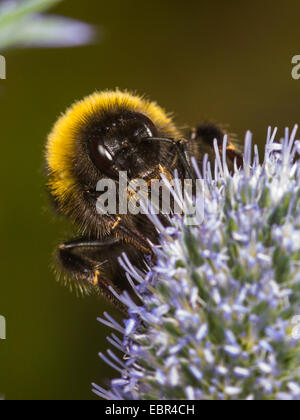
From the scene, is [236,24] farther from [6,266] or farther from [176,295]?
[176,295]

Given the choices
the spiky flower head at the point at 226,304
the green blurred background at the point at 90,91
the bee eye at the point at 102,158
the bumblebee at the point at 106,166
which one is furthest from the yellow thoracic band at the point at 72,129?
the green blurred background at the point at 90,91

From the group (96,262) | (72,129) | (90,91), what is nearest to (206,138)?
(72,129)

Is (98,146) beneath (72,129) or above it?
beneath

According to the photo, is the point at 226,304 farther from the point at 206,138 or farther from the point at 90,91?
the point at 90,91

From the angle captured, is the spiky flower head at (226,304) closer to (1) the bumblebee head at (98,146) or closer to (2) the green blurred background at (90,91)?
(1) the bumblebee head at (98,146)

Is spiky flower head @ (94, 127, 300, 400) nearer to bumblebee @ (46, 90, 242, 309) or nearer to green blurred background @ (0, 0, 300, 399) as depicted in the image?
bumblebee @ (46, 90, 242, 309)
